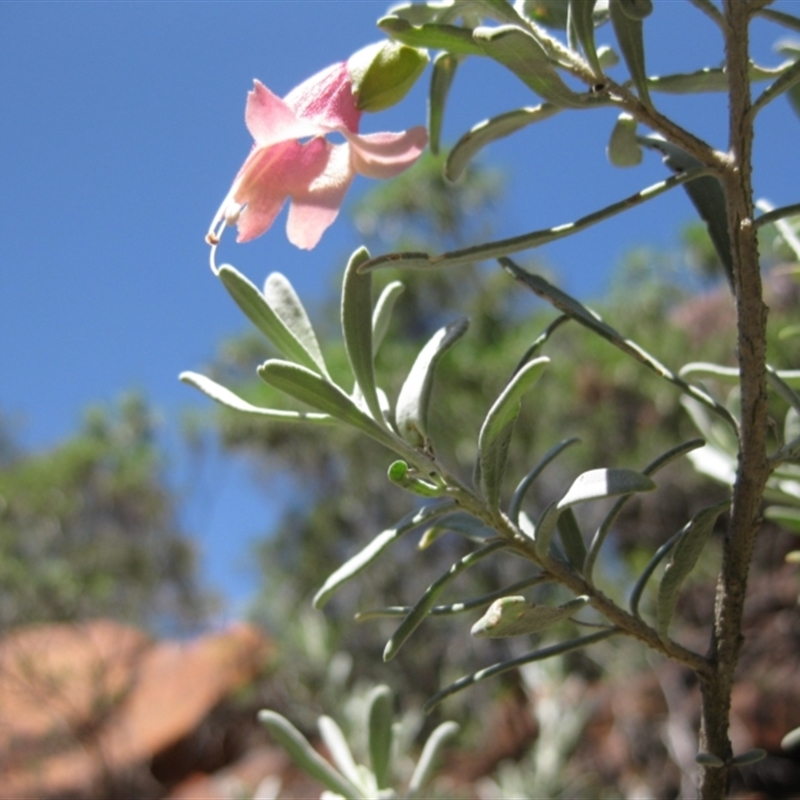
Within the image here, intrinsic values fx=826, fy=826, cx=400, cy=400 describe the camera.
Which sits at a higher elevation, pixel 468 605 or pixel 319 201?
pixel 319 201

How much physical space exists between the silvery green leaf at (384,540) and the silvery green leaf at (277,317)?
0.08 metres

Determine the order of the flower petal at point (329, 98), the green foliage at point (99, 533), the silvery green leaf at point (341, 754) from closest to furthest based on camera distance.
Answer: the flower petal at point (329, 98) < the silvery green leaf at point (341, 754) < the green foliage at point (99, 533)

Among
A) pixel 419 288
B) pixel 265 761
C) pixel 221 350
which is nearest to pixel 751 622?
pixel 265 761

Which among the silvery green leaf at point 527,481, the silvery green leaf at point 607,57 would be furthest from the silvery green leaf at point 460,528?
the silvery green leaf at point 607,57

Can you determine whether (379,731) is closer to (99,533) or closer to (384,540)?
(384,540)

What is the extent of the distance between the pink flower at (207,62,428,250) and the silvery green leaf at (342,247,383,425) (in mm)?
33

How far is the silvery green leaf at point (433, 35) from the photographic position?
0.34 meters

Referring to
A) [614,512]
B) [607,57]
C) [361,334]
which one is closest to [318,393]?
[361,334]

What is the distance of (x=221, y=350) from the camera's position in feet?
25.3

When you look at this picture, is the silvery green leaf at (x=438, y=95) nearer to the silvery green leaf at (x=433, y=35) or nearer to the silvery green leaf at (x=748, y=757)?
the silvery green leaf at (x=433, y=35)

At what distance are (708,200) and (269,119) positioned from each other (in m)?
0.21

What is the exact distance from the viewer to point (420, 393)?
1.21 ft

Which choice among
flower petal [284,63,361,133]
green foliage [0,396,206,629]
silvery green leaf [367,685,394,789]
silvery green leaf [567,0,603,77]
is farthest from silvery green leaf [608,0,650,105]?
green foliage [0,396,206,629]

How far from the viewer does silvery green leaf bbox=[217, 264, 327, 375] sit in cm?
35
